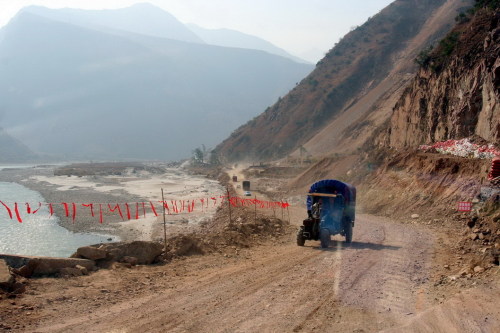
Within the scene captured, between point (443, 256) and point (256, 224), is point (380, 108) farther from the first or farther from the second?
point (443, 256)

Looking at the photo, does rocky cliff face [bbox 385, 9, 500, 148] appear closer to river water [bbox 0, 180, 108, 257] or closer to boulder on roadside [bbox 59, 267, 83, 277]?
boulder on roadside [bbox 59, 267, 83, 277]

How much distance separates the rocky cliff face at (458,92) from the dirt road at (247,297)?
17.5m

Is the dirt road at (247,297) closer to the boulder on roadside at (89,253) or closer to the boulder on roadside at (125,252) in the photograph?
the boulder on roadside at (125,252)

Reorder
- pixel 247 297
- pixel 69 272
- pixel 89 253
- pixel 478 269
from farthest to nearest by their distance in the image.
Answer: pixel 89 253
pixel 69 272
pixel 478 269
pixel 247 297

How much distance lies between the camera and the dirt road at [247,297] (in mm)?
8086

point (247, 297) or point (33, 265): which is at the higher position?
point (33, 265)

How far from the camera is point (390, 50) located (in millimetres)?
100938

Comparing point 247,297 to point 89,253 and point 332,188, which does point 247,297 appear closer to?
point 89,253

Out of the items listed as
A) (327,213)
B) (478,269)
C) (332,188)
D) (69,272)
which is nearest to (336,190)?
(332,188)

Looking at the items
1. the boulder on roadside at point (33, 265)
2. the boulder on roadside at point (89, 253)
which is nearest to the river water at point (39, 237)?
the boulder on roadside at point (89, 253)

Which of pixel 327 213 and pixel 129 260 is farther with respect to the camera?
pixel 327 213

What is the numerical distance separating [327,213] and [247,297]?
7690 mm

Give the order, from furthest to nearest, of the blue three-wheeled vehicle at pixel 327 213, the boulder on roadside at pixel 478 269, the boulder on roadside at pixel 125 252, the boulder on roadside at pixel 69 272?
the blue three-wheeled vehicle at pixel 327 213
the boulder on roadside at pixel 125 252
the boulder on roadside at pixel 69 272
the boulder on roadside at pixel 478 269

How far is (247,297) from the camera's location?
383 inches
